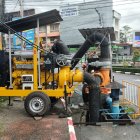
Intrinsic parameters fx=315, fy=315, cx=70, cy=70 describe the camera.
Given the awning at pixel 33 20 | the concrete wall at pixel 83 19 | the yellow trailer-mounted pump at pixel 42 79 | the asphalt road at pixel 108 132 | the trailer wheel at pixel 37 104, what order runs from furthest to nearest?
the concrete wall at pixel 83 19 < the awning at pixel 33 20 < the yellow trailer-mounted pump at pixel 42 79 < the trailer wheel at pixel 37 104 < the asphalt road at pixel 108 132

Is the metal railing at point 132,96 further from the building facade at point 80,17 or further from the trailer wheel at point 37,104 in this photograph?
the building facade at point 80,17

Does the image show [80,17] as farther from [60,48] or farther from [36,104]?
[36,104]

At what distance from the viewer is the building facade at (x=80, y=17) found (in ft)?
171

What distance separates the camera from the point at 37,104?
8.83 m

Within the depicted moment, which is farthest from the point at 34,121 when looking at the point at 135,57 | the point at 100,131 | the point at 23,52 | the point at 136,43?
the point at 136,43

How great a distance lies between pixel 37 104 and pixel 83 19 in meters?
46.9

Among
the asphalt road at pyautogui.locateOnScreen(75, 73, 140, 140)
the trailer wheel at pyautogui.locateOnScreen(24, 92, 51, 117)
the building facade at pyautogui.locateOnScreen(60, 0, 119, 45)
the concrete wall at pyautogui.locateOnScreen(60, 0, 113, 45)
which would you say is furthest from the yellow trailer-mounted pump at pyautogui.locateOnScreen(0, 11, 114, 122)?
the building facade at pyautogui.locateOnScreen(60, 0, 119, 45)

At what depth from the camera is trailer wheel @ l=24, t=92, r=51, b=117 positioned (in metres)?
8.73

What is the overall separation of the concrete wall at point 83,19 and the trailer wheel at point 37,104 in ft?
142

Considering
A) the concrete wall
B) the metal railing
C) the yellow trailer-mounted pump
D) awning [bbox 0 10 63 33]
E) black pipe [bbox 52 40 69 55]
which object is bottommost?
the metal railing

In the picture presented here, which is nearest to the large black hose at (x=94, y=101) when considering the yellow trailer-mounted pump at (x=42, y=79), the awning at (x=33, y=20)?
the yellow trailer-mounted pump at (x=42, y=79)

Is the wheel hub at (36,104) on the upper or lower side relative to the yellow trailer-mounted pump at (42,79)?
lower

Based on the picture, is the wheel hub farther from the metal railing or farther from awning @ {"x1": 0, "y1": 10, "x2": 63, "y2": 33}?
the metal railing

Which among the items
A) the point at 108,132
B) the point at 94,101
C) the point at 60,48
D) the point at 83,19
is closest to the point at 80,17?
the point at 83,19
